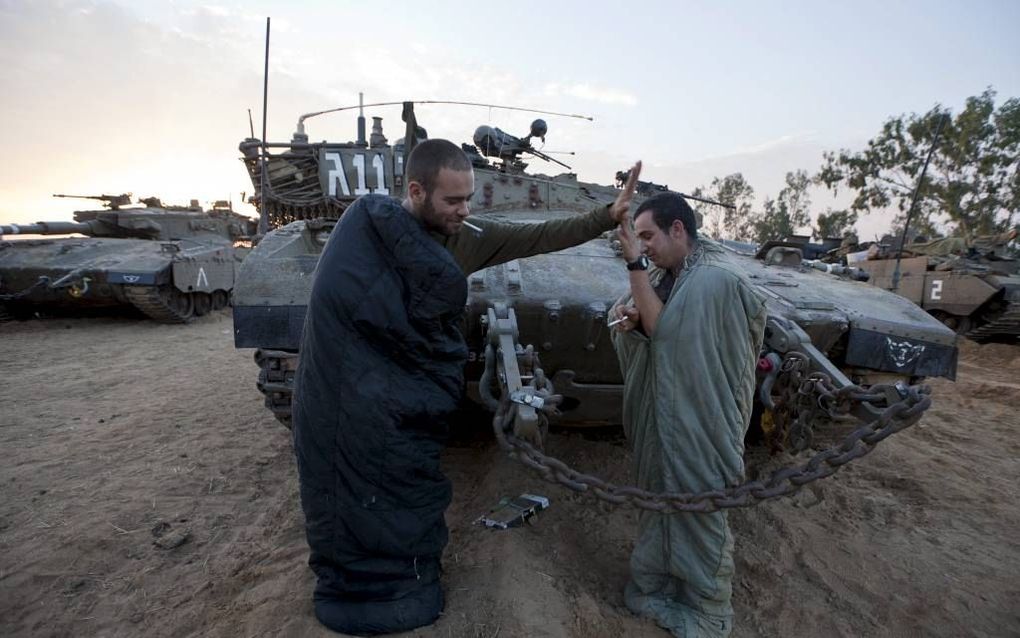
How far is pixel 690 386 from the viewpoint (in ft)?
6.99

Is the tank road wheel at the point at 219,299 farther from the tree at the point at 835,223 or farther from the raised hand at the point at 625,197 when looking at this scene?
the tree at the point at 835,223

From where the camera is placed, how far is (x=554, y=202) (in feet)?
19.0

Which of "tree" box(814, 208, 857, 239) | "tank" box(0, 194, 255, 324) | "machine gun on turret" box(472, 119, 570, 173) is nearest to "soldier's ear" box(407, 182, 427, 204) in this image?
"machine gun on turret" box(472, 119, 570, 173)

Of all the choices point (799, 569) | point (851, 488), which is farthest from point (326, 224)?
point (851, 488)

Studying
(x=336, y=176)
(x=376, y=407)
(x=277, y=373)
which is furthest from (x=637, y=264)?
(x=336, y=176)

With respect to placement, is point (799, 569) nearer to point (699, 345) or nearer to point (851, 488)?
point (851, 488)

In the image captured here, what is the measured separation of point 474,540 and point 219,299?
36.0 ft

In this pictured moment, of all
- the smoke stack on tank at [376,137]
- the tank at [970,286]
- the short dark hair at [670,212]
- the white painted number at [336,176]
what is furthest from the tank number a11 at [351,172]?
the tank at [970,286]

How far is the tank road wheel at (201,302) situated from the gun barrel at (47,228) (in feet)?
10.5

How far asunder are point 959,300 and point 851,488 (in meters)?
8.57

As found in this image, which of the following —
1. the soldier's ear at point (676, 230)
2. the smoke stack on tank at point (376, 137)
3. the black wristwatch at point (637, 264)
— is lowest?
the black wristwatch at point (637, 264)

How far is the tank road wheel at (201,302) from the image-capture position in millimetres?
11180

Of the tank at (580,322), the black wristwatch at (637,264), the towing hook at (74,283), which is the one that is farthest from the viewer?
the towing hook at (74,283)

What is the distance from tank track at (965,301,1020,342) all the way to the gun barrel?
1676 centimetres
